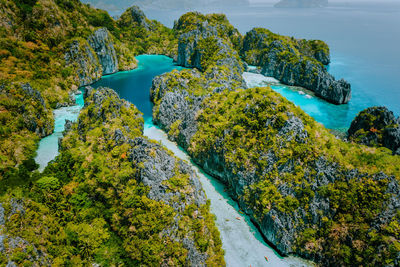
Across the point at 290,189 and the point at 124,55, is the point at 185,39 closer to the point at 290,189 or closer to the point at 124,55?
the point at 124,55

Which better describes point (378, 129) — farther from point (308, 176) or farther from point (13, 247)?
point (13, 247)

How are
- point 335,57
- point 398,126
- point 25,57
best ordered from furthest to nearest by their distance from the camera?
point 335,57 < point 25,57 < point 398,126

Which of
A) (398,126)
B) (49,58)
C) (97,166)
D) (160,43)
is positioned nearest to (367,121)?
(398,126)

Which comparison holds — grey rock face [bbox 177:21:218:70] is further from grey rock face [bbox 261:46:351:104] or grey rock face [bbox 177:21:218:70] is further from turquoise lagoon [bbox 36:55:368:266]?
grey rock face [bbox 261:46:351:104]

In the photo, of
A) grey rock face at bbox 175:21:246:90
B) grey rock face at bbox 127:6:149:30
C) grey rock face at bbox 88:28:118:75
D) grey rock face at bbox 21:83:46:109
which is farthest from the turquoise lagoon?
Answer: grey rock face at bbox 127:6:149:30

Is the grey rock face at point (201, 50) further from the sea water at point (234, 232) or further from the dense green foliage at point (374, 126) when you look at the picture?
the sea water at point (234, 232)

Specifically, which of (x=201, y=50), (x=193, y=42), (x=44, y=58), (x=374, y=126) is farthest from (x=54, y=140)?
(x=374, y=126)
